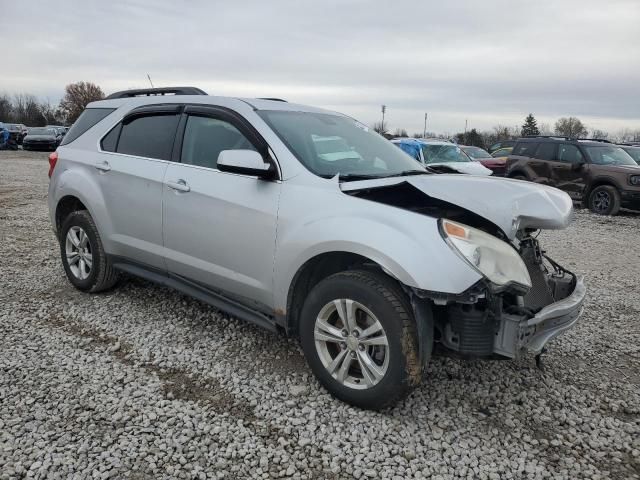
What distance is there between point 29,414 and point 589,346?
13.0 feet

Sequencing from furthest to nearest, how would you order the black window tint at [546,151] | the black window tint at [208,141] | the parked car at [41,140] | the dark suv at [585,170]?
the parked car at [41,140], the black window tint at [546,151], the dark suv at [585,170], the black window tint at [208,141]

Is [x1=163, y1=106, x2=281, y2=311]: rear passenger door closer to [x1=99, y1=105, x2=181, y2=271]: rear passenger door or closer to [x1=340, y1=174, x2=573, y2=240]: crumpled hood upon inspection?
[x1=99, y1=105, x2=181, y2=271]: rear passenger door

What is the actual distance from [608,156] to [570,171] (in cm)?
96

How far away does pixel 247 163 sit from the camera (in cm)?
316

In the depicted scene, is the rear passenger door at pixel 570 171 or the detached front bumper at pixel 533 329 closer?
the detached front bumper at pixel 533 329

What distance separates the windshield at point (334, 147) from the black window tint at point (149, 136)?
0.89 meters

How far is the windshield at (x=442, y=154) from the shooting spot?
1223 cm

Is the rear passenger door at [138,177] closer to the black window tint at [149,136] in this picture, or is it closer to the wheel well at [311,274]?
the black window tint at [149,136]

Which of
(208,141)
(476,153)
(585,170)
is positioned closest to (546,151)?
(585,170)

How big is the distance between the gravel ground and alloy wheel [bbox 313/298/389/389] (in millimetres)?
226

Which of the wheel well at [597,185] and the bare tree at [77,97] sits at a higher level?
the bare tree at [77,97]

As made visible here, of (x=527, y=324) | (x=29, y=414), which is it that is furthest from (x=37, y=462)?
(x=527, y=324)

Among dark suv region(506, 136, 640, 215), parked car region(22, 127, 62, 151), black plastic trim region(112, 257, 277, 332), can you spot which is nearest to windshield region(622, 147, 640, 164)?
dark suv region(506, 136, 640, 215)

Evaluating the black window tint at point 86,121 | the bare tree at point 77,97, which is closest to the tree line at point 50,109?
the bare tree at point 77,97
